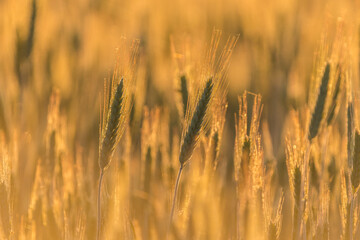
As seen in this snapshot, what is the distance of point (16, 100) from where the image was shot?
1817 mm

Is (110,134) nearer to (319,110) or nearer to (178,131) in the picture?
(319,110)

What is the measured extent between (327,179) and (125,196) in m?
0.55

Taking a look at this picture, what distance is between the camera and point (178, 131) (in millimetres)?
1675

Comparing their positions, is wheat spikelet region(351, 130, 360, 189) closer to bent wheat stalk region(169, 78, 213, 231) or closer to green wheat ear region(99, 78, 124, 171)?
bent wheat stalk region(169, 78, 213, 231)

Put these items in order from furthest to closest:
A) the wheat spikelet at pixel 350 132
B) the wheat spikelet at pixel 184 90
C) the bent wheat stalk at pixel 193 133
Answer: the wheat spikelet at pixel 184 90 → the wheat spikelet at pixel 350 132 → the bent wheat stalk at pixel 193 133

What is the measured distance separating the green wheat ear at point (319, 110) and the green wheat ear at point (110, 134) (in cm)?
41

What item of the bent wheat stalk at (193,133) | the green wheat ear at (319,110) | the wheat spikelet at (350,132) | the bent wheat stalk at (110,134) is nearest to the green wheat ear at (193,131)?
the bent wheat stalk at (193,133)

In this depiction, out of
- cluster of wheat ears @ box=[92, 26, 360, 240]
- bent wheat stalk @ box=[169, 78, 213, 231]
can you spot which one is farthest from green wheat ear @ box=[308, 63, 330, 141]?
bent wheat stalk @ box=[169, 78, 213, 231]

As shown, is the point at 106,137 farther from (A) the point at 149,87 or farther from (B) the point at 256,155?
(A) the point at 149,87

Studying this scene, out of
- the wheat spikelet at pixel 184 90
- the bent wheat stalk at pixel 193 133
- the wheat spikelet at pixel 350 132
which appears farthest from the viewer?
the wheat spikelet at pixel 184 90

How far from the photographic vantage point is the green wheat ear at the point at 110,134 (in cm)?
93

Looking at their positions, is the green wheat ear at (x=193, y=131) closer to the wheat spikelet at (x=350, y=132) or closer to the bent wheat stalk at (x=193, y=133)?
the bent wheat stalk at (x=193, y=133)

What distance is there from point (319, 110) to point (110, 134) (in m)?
0.46

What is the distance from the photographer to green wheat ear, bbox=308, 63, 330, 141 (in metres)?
1.01
